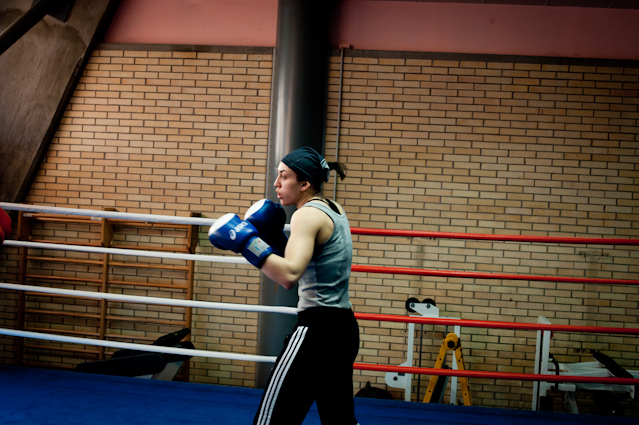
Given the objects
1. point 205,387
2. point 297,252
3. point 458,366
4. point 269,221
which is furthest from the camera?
point 458,366

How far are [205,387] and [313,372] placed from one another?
4.44 ft

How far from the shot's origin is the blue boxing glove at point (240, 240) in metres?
1.17

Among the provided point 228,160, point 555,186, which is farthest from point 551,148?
point 228,160

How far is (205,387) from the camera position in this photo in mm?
2346

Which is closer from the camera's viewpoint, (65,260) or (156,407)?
(156,407)

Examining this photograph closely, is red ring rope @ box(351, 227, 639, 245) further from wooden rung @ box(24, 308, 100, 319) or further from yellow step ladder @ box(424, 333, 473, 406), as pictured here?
wooden rung @ box(24, 308, 100, 319)

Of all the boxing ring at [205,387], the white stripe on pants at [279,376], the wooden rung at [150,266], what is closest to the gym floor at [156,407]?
the boxing ring at [205,387]

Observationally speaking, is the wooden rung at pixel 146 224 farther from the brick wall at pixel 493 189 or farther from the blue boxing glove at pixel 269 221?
the blue boxing glove at pixel 269 221

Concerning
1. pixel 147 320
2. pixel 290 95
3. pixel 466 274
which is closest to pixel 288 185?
pixel 466 274

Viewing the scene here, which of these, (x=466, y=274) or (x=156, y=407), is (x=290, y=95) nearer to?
(x=466, y=274)

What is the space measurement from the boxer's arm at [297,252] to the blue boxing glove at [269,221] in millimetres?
251

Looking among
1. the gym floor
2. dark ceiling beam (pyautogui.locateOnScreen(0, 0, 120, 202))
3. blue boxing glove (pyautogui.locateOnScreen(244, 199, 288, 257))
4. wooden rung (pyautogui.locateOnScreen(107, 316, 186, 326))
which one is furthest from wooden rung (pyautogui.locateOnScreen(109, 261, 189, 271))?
blue boxing glove (pyautogui.locateOnScreen(244, 199, 288, 257))

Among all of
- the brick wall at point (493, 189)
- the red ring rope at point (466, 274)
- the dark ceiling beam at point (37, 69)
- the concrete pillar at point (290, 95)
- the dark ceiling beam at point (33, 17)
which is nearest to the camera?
the red ring rope at point (466, 274)

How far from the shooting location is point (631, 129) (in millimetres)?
4055
